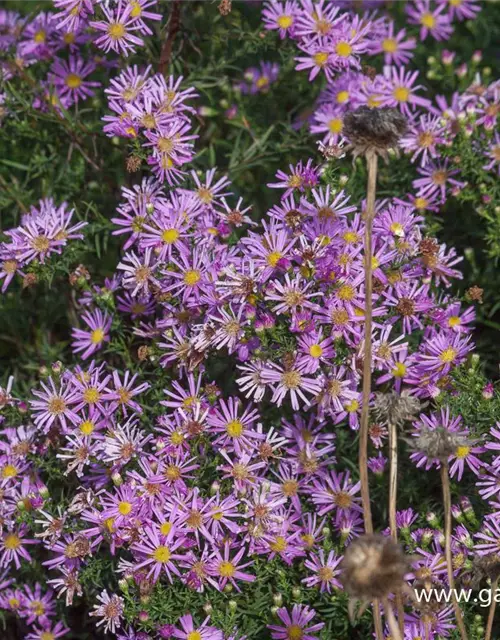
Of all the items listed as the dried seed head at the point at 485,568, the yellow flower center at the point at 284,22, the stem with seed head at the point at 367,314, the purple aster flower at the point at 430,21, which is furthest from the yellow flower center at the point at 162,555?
the purple aster flower at the point at 430,21

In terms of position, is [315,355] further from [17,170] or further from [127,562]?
[17,170]

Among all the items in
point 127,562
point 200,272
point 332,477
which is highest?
point 200,272

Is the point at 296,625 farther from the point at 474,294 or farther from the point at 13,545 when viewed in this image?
the point at 474,294

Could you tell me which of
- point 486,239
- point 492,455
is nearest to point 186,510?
point 492,455

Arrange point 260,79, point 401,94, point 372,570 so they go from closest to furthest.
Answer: point 372,570 → point 401,94 → point 260,79

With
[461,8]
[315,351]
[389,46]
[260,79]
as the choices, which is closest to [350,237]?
[315,351]
